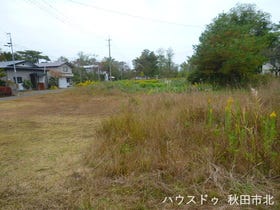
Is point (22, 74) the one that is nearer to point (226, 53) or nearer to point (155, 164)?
point (226, 53)

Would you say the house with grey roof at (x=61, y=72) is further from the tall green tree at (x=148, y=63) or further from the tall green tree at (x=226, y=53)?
the tall green tree at (x=226, y=53)

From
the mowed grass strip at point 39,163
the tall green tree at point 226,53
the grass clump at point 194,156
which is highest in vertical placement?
the tall green tree at point 226,53

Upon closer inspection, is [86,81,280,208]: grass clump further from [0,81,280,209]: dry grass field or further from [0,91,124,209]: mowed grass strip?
[0,91,124,209]: mowed grass strip

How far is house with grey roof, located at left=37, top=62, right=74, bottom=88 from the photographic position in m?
26.0

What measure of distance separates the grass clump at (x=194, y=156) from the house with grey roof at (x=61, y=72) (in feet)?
85.5

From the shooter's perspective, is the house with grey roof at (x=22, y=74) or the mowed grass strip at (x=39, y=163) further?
the house with grey roof at (x=22, y=74)

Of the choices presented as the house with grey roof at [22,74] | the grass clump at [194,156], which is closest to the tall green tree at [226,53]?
the grass clump at [194,156]

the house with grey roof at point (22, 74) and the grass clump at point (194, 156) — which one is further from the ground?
the house with grey roof at point (22, 74)

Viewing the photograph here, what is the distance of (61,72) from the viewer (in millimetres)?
27938

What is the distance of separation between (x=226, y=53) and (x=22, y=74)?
2104cm

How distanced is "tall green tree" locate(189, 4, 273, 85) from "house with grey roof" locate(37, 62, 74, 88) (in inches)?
810

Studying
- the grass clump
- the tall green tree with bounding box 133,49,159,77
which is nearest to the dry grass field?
the grass clump

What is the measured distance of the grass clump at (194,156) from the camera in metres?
1.83

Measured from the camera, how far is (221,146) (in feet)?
7.23
